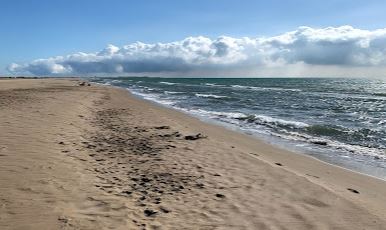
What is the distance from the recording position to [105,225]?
5.00 meters

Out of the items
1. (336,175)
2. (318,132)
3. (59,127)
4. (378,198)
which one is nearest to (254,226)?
(378,198)

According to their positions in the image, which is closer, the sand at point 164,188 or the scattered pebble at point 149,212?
the sand at point 164,188

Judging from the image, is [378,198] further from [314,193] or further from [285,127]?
[285,127]

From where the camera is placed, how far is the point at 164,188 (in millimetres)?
6742

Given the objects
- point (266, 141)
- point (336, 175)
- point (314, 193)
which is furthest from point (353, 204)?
point (266, 141)

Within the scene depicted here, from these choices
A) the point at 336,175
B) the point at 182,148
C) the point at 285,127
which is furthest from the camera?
the point at 285,127

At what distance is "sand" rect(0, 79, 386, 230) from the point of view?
5328mm

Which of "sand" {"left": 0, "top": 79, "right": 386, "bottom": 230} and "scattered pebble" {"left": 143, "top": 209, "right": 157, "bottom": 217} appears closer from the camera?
"sand" {"left": 0, "top": 79, "right": 386, "bottom": 230}

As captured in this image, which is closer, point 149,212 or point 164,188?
point 149,212

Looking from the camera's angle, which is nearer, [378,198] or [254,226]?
[254,226]

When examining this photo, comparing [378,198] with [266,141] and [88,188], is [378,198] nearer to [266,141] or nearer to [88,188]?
[88,188]

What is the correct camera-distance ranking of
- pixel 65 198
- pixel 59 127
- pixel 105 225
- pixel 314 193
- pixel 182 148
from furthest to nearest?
pixel 59 127 < pixel 182 148 < pixel 314 193 < pixel 65 198 < pixel 105 225

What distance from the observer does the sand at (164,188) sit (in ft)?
17.5

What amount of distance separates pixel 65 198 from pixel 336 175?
21.0 feet
